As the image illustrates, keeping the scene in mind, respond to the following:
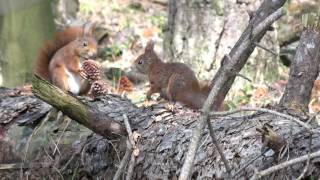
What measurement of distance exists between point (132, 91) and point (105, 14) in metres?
4.28

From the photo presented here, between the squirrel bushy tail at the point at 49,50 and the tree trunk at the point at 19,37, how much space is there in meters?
1.25

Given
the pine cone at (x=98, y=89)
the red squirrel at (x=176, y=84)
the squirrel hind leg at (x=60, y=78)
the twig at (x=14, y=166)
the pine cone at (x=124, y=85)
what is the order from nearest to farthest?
1. the twig at (x=14, y=166)
2. the pine cone at (x=98, y=89)
3. the red squirrel at (x=176, y=84)
4. the squirrel hind leg at (x=60, y=78)
5. the pine cone at (x=124, y=85)

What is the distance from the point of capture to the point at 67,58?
555 cm

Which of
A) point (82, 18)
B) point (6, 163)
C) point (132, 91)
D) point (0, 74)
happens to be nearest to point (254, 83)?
point (132, 91)

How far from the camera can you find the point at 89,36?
5.92m

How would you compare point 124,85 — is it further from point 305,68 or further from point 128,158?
point 128,158

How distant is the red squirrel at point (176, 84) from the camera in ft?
14.7

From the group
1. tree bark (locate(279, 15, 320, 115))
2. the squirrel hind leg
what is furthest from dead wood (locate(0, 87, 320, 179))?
the squirrel hind leg

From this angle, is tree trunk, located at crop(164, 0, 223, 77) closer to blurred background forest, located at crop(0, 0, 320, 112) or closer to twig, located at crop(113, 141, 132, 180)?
blurred background forest, located at crop(0, 0, 320, 112)

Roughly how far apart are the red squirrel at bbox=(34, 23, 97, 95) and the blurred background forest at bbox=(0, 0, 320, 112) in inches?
14.4

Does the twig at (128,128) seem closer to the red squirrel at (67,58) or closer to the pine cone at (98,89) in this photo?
the pine cone at (98,89)

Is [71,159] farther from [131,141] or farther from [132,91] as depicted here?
[132,91]

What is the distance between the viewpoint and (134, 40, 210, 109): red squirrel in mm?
4484

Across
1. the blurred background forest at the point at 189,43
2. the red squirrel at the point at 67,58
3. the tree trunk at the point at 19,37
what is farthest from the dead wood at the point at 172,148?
the tree trunk at the point at 19,37
